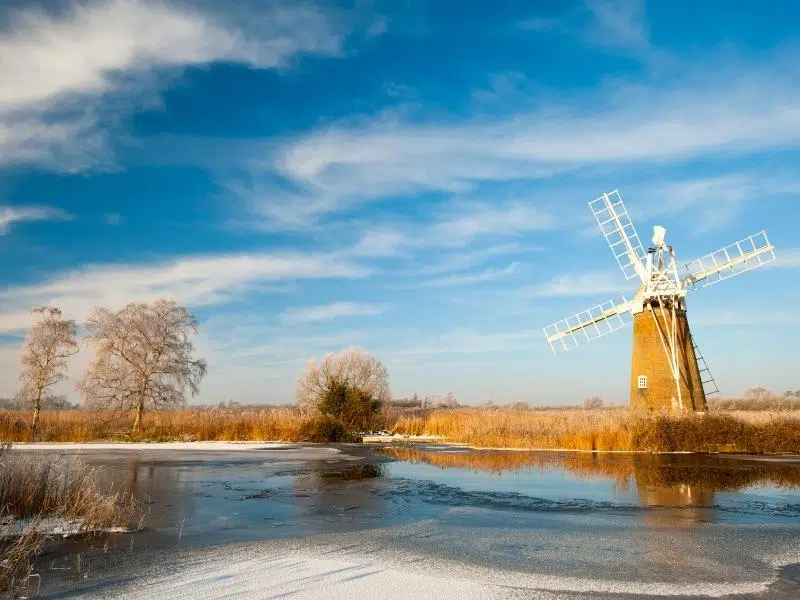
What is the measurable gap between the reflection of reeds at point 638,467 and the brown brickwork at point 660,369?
333 inches

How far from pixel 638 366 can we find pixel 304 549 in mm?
25348

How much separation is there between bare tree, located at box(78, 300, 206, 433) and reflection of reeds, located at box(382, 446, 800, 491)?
1561cm

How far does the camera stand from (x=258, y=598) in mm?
5926

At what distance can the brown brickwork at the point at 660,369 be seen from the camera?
2892 centimetres

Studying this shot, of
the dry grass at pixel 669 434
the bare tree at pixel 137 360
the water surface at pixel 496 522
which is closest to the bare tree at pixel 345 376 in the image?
the bare tree at pixel 137 360

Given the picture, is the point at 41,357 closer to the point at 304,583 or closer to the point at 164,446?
the point at 164,446

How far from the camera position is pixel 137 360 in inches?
1292

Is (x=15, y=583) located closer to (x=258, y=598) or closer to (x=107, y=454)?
(x=258, y=598)

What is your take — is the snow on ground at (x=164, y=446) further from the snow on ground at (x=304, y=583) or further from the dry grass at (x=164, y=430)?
the snow on ground at (x=304, y=583)

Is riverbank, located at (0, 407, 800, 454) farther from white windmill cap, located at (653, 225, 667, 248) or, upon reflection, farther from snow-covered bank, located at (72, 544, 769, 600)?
snow-covered bank, located at (72, 544, 769, 600)

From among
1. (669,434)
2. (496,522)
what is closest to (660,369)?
(669,434)

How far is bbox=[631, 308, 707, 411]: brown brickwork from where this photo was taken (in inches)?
1139

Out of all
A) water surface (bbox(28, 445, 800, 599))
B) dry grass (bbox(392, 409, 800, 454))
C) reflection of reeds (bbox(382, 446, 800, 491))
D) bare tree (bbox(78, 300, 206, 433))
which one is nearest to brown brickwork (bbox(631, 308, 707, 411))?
dry grass (bbox(392, 409, 800, 454))

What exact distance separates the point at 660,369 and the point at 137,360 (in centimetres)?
2618
